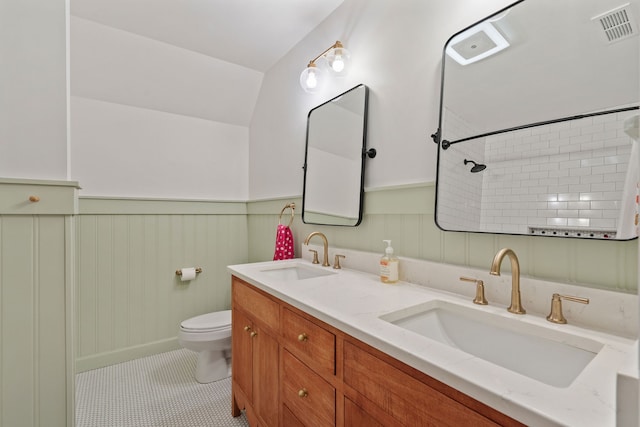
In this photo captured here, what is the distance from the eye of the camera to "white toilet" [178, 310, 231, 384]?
2012 millimetres

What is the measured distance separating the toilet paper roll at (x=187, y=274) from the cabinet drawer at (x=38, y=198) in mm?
1409

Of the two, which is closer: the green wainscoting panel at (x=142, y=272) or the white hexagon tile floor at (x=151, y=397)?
the white hexagon tile floor at (x=151, y=397)

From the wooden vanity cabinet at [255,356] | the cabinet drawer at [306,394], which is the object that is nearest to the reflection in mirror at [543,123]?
the cabinet drawer at [306,394]

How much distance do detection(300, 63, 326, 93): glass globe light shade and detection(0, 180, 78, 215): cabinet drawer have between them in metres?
1.37

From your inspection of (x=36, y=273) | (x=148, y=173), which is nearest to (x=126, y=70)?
(x=148, y=173)

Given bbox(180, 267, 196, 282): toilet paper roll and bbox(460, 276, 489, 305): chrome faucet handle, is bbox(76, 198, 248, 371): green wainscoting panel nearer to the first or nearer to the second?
bbox(180, 267, 196, 282): toilet paper roll

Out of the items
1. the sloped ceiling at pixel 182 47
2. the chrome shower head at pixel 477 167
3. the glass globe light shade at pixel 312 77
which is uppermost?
the sloped ceiling at pixel 182 47

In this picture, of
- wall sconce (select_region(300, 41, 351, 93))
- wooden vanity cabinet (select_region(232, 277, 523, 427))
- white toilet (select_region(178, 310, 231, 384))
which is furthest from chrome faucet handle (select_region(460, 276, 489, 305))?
white toilet (select_region(178, 310, 231, 384))

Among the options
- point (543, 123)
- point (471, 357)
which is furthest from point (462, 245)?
point (471, 357)

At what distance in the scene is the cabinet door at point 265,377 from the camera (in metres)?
1.27

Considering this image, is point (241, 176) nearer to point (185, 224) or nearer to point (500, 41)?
point (185, 224)

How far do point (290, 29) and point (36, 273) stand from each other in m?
2.03

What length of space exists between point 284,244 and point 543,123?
1630 mm

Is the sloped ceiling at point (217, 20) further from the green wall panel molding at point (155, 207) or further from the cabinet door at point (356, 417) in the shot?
the cabinet door at point (356, 417)
